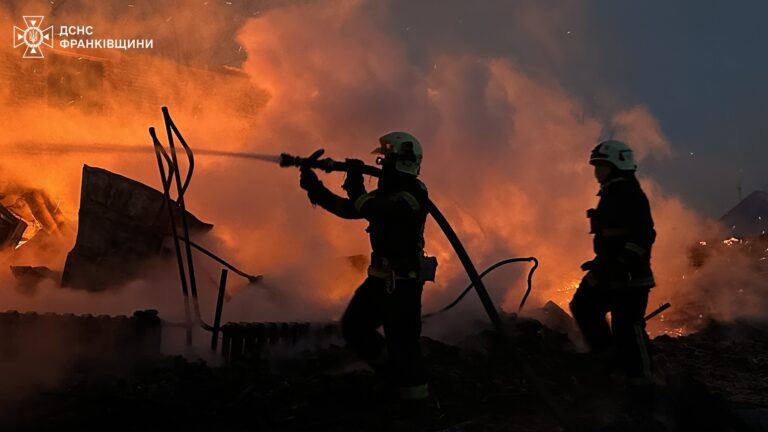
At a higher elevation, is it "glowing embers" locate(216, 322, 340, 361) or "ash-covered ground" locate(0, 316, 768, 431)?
"glowing embers" locate(216, 322, 340, 361)

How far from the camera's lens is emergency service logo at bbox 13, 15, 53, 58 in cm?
1770

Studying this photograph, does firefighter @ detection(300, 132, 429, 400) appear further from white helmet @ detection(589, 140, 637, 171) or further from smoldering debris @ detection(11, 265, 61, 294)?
smoldering debris @ detection(11, 265, 61, 294)

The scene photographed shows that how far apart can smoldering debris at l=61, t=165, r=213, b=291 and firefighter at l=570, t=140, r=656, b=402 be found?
4900 millimetres

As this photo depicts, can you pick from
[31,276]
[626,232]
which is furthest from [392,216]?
[31,276]

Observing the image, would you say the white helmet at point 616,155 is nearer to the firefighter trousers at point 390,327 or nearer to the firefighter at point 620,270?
the firefighter at point 620,270

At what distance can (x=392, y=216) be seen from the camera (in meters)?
5.05

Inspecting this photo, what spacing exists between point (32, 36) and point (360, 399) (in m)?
16.7

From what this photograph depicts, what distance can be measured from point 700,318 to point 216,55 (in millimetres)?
15083

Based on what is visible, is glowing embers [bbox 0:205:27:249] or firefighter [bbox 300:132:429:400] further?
glowing embers [bbox 0:205:27:249]

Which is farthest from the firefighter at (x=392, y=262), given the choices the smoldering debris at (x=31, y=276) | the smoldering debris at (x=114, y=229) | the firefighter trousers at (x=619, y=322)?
the smoldering debris at (x=31, y=276)

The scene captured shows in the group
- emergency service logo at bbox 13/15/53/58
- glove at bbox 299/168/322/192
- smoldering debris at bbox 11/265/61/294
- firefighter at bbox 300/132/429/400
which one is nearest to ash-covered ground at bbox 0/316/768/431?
firefighter at bbox 300/132/429/400

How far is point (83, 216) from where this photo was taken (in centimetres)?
798

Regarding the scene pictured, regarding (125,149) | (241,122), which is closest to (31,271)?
(125,149)

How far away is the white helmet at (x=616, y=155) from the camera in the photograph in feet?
18.8
